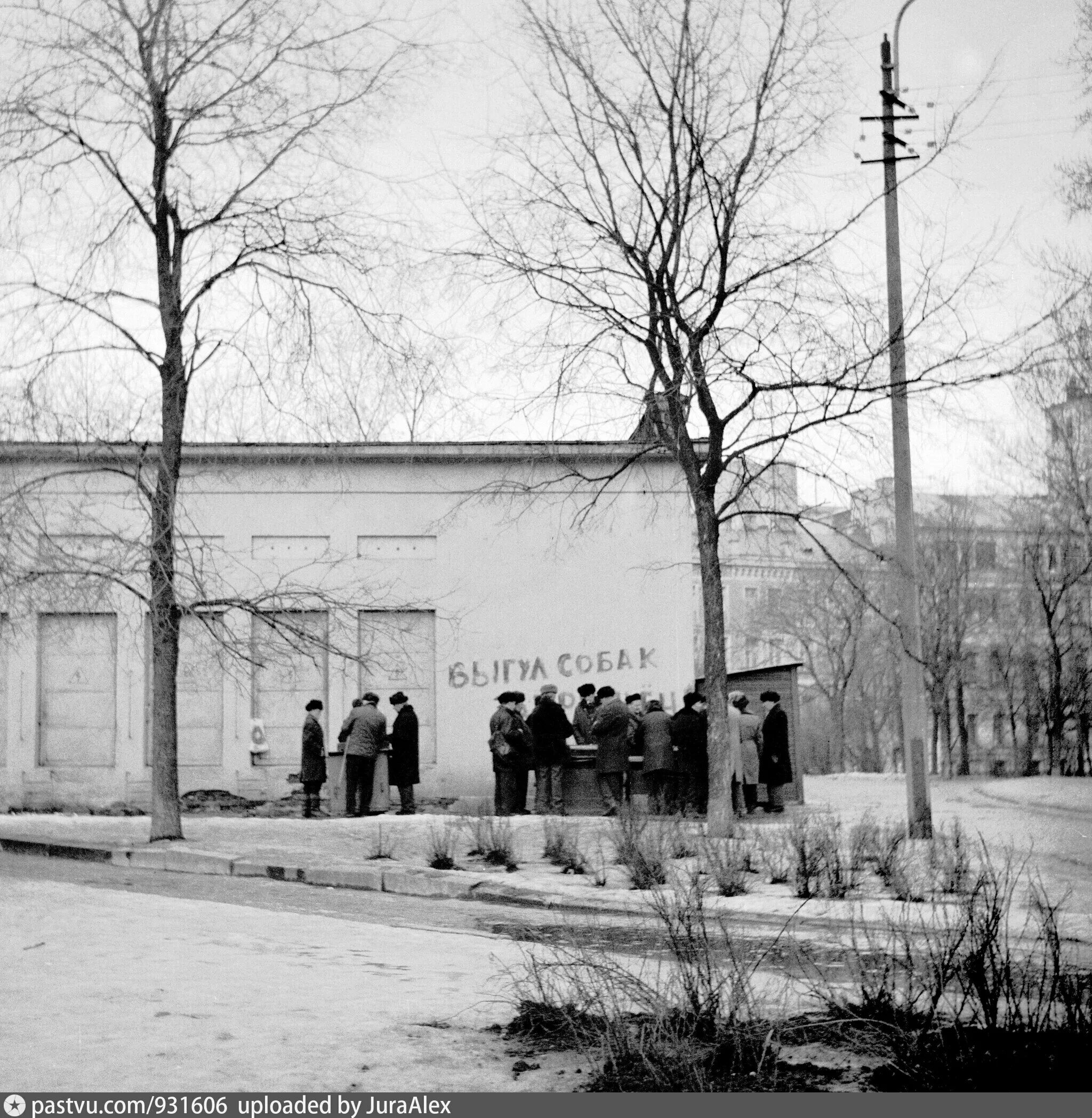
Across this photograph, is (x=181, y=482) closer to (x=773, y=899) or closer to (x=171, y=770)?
(x=171, y=770)

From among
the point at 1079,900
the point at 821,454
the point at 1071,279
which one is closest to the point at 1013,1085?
the point at 1079,900

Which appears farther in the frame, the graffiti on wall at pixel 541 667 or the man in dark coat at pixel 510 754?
the graffiti on wall at pixel 541 667

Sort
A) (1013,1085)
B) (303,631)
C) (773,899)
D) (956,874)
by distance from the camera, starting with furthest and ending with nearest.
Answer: (303,631) → (773,899) → (956,874) → (1013,1085)

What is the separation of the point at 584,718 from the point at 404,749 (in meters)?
2.58

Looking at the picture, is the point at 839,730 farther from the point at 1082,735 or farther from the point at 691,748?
the point at 691,748

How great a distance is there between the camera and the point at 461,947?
9133 mm

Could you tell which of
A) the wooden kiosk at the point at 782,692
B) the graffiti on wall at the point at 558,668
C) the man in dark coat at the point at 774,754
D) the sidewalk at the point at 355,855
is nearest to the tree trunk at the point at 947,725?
the graffiti on wall at the point at 558,668

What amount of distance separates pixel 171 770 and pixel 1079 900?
9.58 m

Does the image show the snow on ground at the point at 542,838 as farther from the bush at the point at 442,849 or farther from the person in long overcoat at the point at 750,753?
the person in long overcoat at the point at 750,753

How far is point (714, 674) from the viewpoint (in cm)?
1525

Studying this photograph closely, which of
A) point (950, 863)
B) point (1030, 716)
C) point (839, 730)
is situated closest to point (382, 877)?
point (950, 863)

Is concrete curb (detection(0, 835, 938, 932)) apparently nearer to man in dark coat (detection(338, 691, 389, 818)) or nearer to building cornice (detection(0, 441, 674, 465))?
man in dark coat (detection(338, 691, 389, 818))

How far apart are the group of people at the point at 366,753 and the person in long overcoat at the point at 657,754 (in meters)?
3.18

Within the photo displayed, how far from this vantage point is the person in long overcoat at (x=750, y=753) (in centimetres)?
2005
